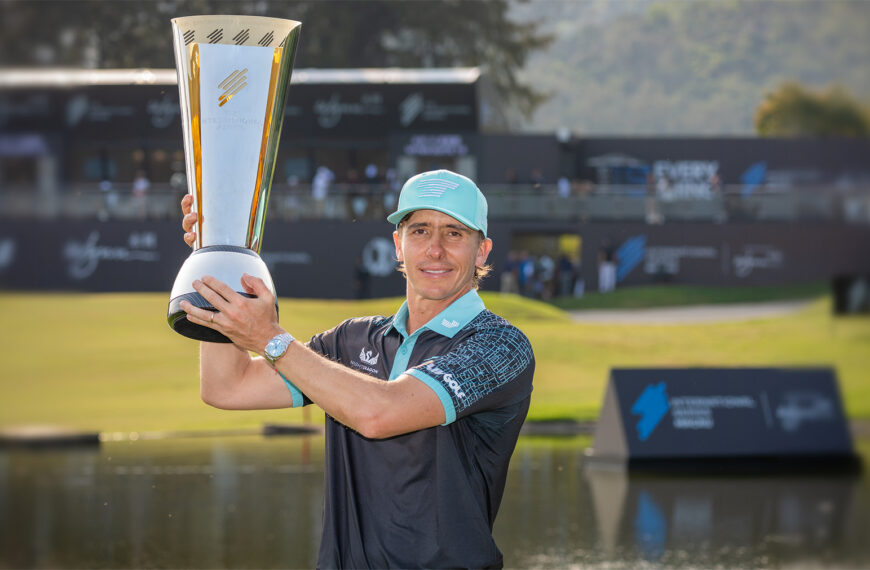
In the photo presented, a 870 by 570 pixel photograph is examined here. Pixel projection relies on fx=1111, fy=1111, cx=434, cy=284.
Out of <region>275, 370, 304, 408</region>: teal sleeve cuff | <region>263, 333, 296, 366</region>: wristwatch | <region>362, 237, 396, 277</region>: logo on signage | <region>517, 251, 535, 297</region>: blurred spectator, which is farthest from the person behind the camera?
<region>517, 251, 535, 297</region>: blurred spectator

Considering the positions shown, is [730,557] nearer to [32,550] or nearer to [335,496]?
[32,550]

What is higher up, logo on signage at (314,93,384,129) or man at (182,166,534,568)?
logo on signage at (314,93,384,129)

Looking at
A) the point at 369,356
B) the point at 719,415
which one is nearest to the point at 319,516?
the point at 719,415

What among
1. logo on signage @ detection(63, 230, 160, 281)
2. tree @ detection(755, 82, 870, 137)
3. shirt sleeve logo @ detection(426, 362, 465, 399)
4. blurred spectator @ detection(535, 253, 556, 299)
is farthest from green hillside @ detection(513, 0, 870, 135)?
shirt sleeve logo @ detection(426, 362, 465, 399)

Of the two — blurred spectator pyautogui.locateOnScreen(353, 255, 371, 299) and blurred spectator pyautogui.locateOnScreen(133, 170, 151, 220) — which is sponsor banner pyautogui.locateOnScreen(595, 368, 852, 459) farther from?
blurred spectator pyautogui.locateOnScreen(133, 170, 151, 220)

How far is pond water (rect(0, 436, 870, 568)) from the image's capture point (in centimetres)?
621

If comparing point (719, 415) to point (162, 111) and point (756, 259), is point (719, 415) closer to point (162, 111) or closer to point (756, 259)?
point (162, 111)

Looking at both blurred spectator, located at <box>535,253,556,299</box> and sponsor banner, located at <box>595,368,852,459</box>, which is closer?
sponsor banner, located at <box>595,368,852,459</box>

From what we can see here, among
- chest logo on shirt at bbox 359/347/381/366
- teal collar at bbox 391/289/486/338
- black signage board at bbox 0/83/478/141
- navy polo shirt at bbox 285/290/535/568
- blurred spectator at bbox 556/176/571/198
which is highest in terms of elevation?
black signage board at bbox 0/83/478/141

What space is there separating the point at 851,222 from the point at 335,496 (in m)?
15.3

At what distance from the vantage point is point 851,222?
16.1m

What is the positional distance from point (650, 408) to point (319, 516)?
263cm

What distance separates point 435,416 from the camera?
2074 millimetres

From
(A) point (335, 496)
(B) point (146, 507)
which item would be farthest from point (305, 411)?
(A) point (335, 496)
